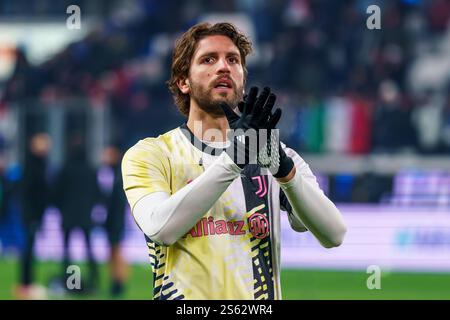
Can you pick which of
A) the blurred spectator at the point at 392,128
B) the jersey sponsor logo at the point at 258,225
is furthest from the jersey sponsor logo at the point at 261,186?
the blurred spectator at the point at 392,128

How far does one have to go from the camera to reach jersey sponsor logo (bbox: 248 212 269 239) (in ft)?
16.3

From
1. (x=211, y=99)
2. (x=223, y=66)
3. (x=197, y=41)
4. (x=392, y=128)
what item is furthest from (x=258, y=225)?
(x=392, y=128)

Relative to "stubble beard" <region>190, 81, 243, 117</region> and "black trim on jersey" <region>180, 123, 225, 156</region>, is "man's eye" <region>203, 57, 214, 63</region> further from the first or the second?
"black trim on jersey" <region>180, 123, 225, 156</region>

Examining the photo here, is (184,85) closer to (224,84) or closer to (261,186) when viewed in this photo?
(224,84)

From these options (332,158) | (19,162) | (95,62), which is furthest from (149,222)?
(95,62)

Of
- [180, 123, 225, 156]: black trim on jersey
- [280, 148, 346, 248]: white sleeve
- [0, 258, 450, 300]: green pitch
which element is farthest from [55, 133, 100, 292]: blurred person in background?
→ [280, 148, 346, 248]: white sleeve

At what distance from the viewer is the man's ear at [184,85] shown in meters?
5.32

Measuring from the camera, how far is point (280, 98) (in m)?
18.7

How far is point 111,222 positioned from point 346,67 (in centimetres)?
642

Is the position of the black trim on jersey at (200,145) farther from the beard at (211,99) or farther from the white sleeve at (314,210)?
the white sleeve at (314,210)

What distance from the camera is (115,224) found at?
51.0ft

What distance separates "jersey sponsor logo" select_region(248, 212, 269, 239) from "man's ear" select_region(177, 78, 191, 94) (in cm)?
75

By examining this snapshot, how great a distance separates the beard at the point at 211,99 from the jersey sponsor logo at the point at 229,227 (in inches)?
20.5

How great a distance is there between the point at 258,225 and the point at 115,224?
10.7m
